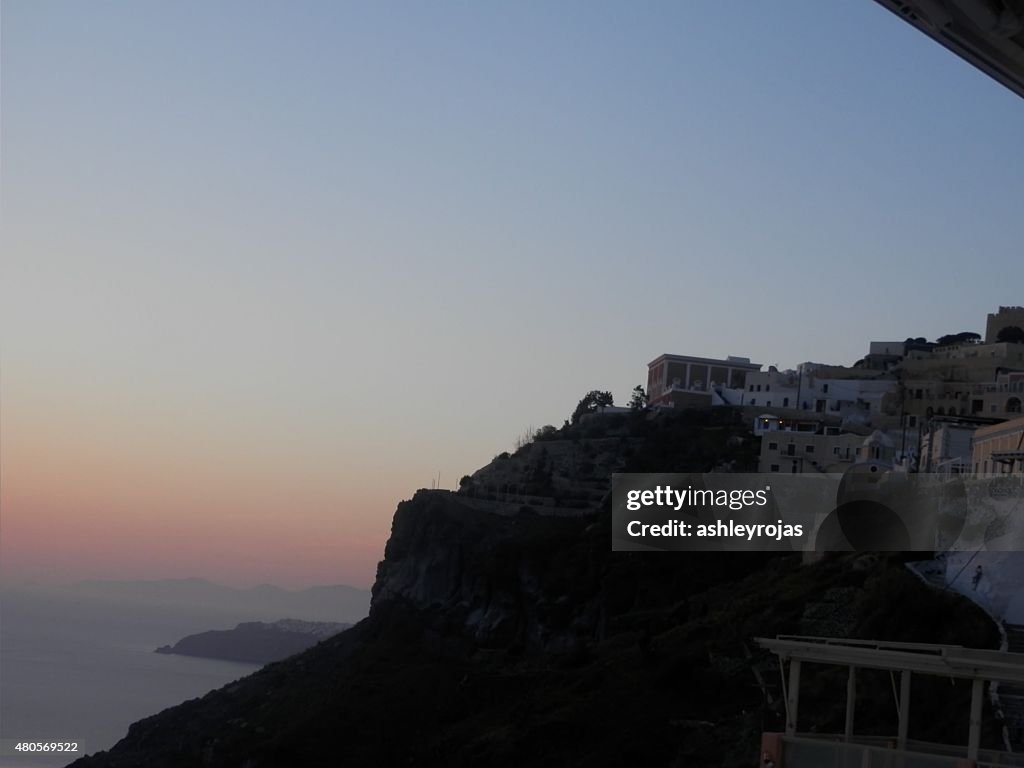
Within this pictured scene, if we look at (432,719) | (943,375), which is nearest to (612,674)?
(432,719)

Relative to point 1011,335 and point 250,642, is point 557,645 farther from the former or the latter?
point 250,642

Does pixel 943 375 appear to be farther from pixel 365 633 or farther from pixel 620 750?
pixel 620 750

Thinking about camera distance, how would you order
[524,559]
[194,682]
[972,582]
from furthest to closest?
[194,682] → [524,559] → [972,582]

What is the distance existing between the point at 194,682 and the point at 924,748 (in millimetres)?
108899

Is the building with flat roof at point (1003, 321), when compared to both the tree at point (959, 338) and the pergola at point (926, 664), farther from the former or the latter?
the pergola at point (926, 664)

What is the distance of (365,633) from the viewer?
6588 centimetres

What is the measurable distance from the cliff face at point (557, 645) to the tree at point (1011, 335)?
73.7 feet

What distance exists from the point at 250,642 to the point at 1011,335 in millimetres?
87225

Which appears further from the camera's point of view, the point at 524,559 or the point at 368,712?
the point at 524,559

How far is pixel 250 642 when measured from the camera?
147 metres

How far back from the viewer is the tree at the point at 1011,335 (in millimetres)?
86312

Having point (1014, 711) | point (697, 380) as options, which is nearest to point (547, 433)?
point (697, 380)

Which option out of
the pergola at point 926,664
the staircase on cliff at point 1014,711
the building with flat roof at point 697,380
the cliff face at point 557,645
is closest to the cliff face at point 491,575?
the cliff face at point 557,645

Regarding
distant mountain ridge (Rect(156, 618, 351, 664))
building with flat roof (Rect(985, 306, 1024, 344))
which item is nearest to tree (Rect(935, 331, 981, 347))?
building with flat roof (Rect(985, 306, 1024, 344))
